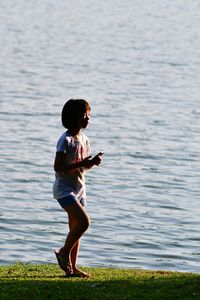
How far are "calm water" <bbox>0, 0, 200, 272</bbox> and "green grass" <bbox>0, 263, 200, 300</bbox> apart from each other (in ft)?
12.6

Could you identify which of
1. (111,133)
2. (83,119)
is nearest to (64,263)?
(83,119)

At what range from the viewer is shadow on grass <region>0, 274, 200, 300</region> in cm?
995

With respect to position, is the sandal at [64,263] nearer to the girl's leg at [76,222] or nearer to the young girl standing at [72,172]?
the young girl standing at [72,172]

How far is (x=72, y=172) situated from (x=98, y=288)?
1.31 meters

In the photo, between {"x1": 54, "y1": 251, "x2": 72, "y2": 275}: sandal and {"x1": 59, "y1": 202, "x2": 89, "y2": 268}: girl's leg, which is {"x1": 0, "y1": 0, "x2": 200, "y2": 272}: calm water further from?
{"x1": 59, "y1": 202, "x2": 89, "y2": 268}: girl's leg

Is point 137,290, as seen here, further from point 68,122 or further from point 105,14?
point 105,14

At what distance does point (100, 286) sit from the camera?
10.4m

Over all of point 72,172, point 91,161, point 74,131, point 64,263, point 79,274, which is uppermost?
point 74,131

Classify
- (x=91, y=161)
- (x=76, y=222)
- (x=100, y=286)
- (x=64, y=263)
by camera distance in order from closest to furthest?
(x=100, y=286) < (x=91, y=161) < (x=76, y=222) < (x=64, y=263)

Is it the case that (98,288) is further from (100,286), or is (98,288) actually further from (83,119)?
(83,119)

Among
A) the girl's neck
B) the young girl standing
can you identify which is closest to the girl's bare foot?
the young girl standing

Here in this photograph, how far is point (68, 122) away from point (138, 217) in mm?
7162

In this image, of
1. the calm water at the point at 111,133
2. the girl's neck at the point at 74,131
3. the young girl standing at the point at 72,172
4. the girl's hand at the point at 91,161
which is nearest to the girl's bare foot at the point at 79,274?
the young girl standing at the point at 72,172

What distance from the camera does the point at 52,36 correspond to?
43219mm
